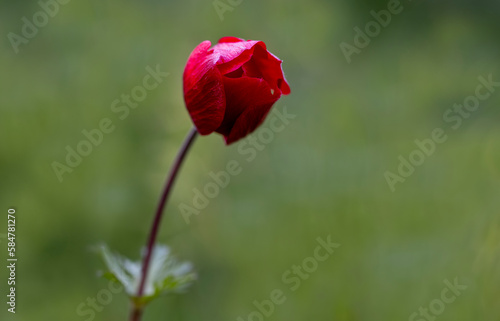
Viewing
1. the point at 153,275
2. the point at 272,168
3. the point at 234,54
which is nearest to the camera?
the point at 234,54

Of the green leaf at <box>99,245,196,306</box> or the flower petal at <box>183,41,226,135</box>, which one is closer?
the flower petal at <box>183,41,226,135</box>

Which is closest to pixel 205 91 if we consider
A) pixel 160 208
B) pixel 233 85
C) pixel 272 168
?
pixel 233 85

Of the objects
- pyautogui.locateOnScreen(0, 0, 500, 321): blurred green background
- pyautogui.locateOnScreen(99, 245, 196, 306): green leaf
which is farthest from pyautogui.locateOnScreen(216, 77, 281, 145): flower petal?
pyautogui.locateOnScreen(0, 0, 500, 321): blurred green background

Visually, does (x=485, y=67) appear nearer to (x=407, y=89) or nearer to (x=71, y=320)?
(x=407, y=89)

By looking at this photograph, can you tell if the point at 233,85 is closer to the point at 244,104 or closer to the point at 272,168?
the point at 244,104

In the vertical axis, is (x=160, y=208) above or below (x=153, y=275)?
above

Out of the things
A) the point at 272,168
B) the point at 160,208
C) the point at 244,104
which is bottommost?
the point at 272,168

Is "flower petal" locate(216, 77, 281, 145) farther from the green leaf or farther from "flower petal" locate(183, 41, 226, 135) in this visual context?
the green leaf

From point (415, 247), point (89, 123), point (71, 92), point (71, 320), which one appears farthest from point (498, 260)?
point (71, 92)
